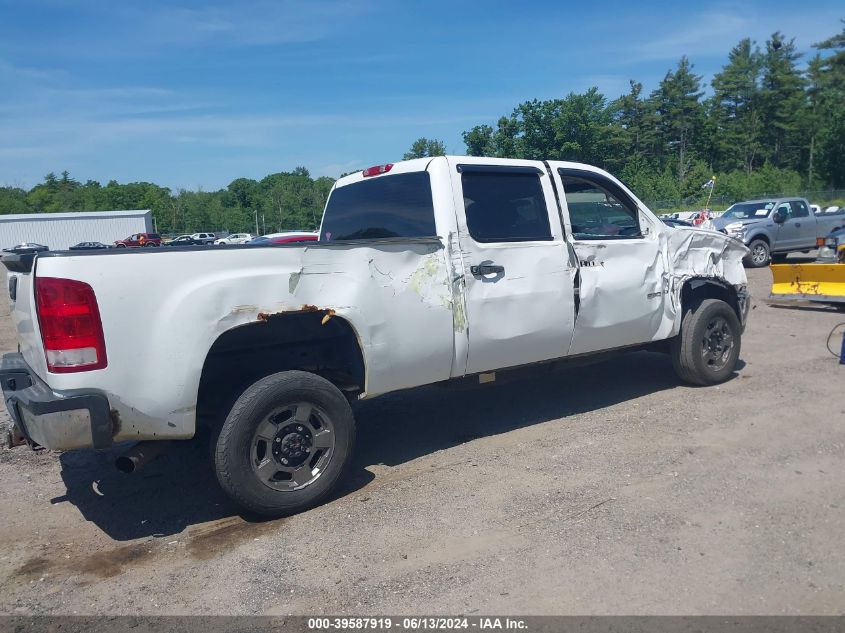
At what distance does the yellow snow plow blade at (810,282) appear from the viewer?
10898 mm

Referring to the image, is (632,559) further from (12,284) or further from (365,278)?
(12,284)

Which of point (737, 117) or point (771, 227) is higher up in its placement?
point (737, 117)

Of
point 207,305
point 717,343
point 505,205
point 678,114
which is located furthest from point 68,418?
point 678,114

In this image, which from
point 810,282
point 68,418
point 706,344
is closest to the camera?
point 68,418

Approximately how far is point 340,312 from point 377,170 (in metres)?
1.76

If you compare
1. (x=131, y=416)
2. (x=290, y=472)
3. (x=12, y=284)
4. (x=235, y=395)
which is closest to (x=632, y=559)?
(x=290, y=472)

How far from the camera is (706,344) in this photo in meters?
6.58

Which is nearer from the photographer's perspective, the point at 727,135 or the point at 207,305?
the point at 207,305

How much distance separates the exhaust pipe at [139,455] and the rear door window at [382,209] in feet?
7.30

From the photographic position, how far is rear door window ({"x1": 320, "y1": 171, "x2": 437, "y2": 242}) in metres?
5.06

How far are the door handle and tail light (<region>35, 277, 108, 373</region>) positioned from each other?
242 centimetres

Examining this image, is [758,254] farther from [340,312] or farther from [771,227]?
[340,312]

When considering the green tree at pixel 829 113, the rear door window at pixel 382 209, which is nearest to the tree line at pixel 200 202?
the rear door window at pixel 382 209

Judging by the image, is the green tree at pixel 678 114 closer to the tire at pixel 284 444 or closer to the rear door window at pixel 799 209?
the rear door window at pixel 799 209
